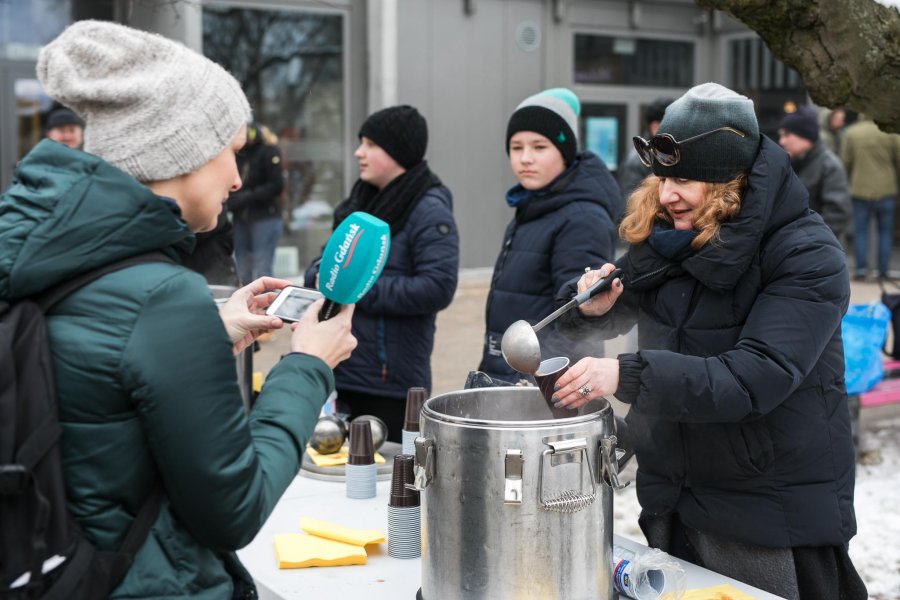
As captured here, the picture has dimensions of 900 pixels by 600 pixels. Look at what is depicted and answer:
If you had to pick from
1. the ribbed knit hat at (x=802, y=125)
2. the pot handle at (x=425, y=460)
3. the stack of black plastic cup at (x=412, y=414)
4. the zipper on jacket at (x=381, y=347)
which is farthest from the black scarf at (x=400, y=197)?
the ribbed knit hat at (x=802, y=125)

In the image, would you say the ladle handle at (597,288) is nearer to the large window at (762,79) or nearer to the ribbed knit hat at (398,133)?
the ribbed knit hat at (398,133)

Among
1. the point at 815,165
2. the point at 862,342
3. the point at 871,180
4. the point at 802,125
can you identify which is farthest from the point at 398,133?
the point at 871,180

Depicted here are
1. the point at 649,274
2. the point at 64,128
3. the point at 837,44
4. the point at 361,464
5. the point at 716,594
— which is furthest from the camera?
the point at 64,128

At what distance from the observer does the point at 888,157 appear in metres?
11.9

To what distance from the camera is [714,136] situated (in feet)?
7.73

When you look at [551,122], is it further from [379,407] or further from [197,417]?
[197,417]

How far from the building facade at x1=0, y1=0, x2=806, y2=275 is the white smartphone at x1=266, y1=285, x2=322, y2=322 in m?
8.12

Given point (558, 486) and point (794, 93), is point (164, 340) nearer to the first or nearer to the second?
point (558, 486)

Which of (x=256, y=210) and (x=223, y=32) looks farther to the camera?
(x=223, y=32)

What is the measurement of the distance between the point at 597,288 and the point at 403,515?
729mm

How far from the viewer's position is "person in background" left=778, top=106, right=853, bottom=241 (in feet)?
26.1

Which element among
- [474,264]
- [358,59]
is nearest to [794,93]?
[474,264]

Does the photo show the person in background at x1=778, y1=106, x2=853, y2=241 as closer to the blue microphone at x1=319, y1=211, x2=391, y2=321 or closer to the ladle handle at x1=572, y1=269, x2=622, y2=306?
the ladle handle at x1=572, y1=269, x2=622, y2=306

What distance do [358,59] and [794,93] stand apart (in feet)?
20.4
